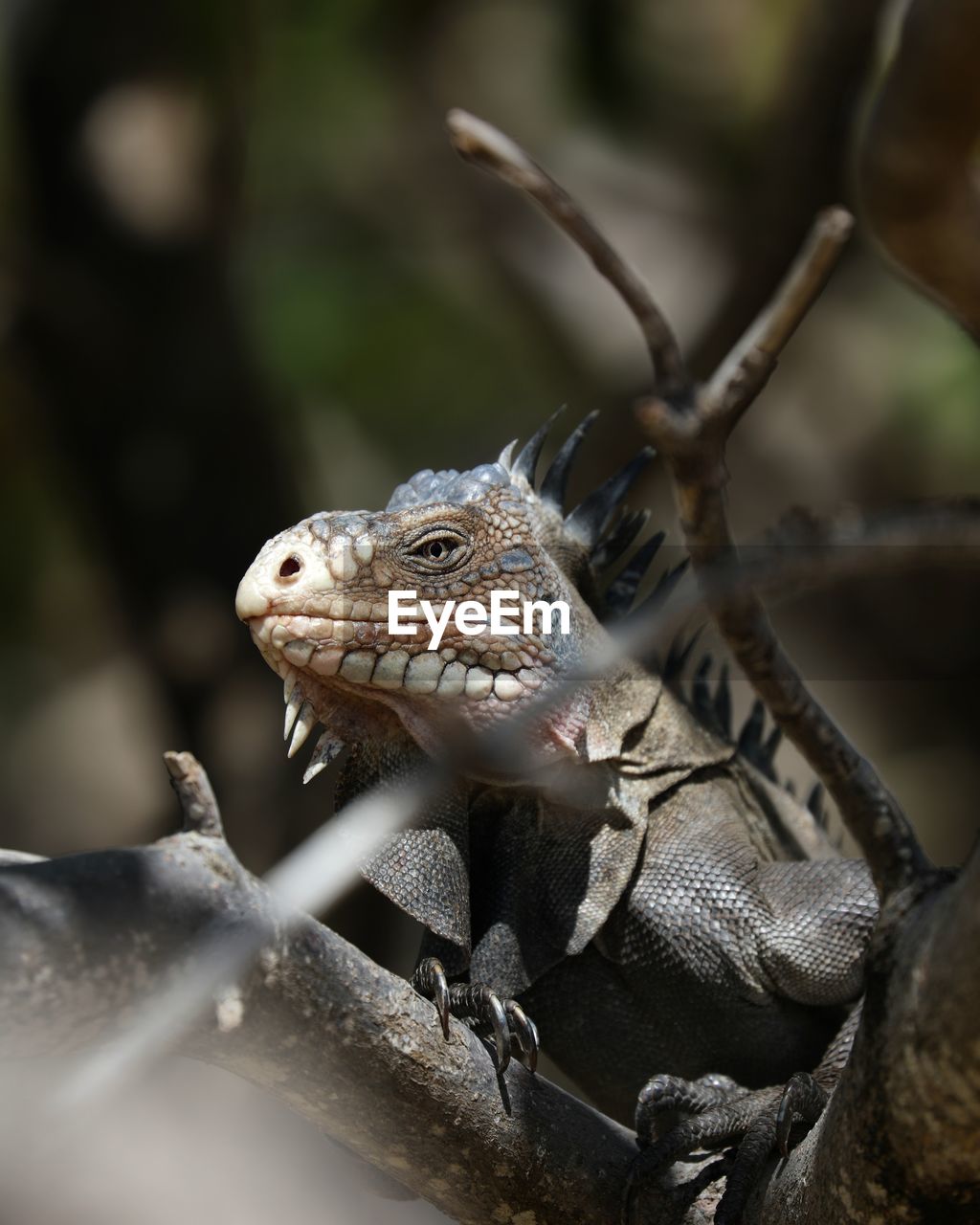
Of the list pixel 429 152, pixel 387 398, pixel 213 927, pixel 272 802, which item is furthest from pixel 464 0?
pixel 213 927

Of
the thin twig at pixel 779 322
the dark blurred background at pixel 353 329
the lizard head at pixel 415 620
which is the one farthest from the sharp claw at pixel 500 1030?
the dark blurred background at pixel 353 329

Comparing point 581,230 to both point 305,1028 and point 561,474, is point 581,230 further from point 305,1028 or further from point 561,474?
point 561,474

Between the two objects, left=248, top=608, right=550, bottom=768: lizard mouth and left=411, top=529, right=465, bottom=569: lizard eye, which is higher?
left=411, top=529, right=465, bottom=569: lizard eye

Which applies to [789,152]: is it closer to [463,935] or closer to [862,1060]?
[463,935]

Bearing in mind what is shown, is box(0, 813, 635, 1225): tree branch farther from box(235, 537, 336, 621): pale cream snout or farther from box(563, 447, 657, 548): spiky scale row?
box(563, 447, 657, 548): spiky scale row

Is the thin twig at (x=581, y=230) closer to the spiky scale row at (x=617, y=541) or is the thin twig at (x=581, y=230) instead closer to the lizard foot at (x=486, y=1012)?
the lizard foot at (x=486, y=1012)

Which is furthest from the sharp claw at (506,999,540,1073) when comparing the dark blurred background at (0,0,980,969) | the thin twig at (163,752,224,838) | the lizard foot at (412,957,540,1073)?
the dark blurred background at (0,0,980,969)
